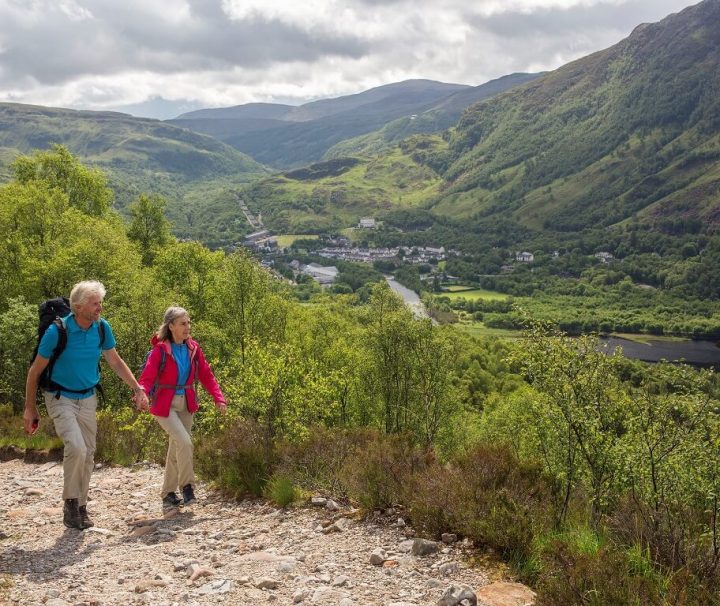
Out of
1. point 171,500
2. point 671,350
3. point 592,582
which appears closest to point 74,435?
point 171,500

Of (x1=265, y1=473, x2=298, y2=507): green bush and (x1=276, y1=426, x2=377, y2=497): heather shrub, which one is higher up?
(x1=276, y1=426, x2=377, y2=497): heather shrub

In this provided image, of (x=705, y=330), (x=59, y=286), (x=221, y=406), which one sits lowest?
(x=705, y=330)

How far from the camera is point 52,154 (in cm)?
4638

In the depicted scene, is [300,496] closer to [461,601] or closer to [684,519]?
[461,601]

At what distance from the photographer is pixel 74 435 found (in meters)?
8.43

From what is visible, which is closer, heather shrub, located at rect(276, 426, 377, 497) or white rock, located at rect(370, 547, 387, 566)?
white rock, located at rect(370, 547, 387, 566)

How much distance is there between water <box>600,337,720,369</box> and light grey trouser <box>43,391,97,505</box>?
13267 centimetres

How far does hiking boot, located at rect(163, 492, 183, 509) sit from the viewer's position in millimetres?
9620

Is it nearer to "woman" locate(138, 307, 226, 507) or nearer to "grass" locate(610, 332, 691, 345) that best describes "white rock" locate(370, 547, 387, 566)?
"woman" locate(138, 307, 226, 507)

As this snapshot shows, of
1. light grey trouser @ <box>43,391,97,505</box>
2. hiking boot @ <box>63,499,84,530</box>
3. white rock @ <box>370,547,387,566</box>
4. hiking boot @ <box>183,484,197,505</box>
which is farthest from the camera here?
hiking boot @ <box>183,484,197,505</box>

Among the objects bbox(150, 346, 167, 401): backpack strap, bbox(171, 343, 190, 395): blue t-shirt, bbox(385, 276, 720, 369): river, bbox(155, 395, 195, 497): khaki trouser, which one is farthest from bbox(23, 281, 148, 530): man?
bbox(385, 276, 720, 369): river

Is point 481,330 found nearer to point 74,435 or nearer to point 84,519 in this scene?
point 84,519

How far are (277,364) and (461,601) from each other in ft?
24.5

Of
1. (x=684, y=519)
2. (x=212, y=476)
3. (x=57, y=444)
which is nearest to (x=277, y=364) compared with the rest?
(x=212, y=476)
